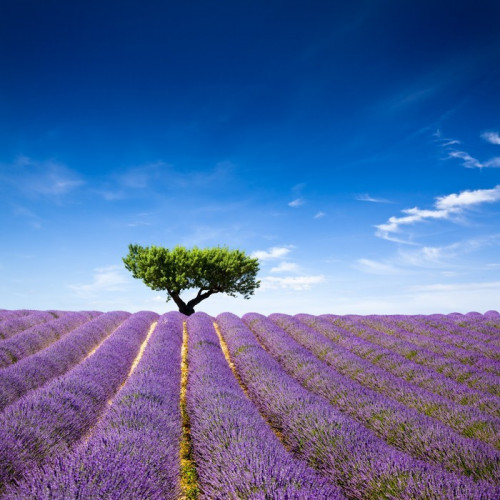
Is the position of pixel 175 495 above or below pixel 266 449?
below

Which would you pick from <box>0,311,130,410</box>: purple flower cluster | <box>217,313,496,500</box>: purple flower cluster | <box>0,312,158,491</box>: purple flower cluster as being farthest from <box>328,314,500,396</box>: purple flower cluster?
<box>0,311,130,410</box>: purple flower cluster

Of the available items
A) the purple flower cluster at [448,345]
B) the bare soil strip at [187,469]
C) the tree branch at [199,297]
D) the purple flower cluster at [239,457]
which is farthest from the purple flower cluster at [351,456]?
the tree branch at [199,297]

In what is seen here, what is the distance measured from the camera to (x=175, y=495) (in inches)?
100

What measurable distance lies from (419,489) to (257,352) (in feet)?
16.5

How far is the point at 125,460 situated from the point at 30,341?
24.4 feet

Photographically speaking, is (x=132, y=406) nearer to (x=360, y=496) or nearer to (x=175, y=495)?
(x=175, y=495)

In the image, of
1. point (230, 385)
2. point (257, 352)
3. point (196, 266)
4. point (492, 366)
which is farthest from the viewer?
point (196, 266)

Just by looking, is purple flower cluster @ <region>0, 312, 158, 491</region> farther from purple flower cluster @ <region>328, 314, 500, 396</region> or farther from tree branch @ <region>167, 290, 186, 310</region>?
tree branch @ <region>167, 290, 186, 310</region>

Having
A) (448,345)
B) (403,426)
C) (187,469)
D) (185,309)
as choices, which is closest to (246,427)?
(187,469)

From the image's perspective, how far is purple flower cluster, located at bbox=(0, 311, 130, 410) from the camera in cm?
505

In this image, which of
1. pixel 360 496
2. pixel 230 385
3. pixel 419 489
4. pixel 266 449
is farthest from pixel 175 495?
pixel 230 385

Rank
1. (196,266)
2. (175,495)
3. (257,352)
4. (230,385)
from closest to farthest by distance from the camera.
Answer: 1. (175,495)
2. (230,385)
3. (257,352)
4. (196,266)

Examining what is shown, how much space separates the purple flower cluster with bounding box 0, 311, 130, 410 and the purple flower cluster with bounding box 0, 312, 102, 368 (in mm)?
625

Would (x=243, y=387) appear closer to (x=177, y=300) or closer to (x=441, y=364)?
(x=441, y=364)
